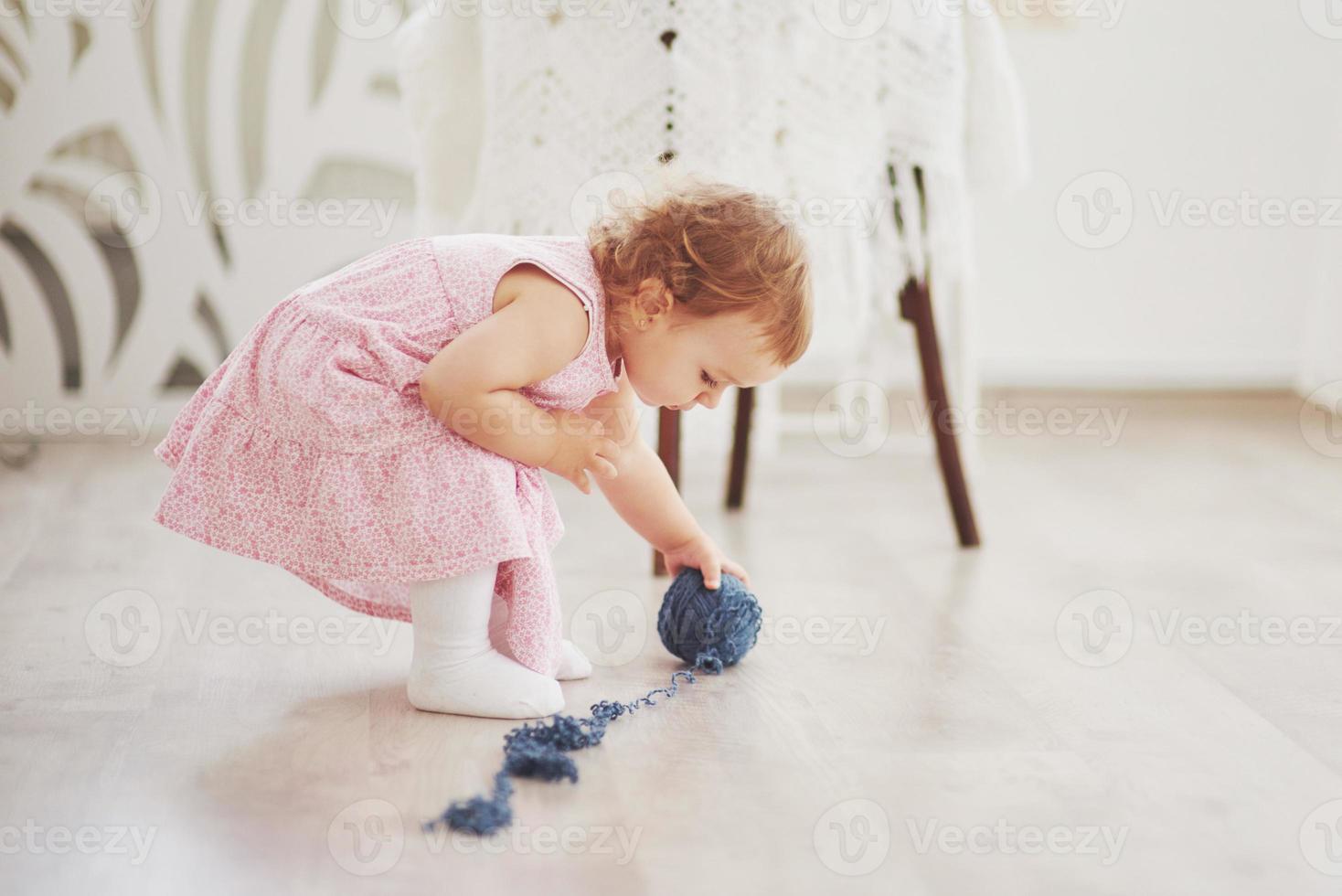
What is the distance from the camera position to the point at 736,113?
143 centimetres

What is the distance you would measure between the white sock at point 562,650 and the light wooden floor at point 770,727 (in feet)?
0.05

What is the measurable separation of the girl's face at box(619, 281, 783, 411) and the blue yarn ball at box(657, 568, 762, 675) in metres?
0.17

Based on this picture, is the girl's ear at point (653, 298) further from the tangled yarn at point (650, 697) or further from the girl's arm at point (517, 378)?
the tangled yarn at point (650, 697)

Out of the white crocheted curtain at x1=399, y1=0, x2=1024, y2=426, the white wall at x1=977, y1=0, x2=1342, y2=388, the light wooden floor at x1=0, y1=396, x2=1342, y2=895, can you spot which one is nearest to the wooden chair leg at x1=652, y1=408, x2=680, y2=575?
the light wooden floor at x1=0, y1=396, x2=1342, y2=895

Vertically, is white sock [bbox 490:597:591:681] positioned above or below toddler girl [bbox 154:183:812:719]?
below

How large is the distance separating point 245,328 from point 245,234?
0.15m

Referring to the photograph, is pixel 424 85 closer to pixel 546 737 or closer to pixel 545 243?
pixel 545 243

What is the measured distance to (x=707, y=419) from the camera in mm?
1782

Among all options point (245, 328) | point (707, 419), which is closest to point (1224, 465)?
point (707, 419)

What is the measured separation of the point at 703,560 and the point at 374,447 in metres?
0.32

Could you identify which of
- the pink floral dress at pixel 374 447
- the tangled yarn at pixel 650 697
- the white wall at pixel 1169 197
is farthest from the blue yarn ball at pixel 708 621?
the white wall at pixel 1169 197

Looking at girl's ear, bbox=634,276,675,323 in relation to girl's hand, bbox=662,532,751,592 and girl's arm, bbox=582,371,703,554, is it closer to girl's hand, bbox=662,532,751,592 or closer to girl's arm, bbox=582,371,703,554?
girl's arm, bbox=582,371,703,554

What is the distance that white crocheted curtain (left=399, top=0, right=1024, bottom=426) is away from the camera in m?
1.42

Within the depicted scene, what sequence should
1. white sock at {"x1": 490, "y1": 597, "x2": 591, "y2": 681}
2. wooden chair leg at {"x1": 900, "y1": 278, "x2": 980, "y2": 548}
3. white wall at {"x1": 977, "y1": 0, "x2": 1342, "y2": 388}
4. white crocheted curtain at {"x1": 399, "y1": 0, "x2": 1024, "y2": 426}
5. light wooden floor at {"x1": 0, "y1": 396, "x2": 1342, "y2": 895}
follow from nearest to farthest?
1. light wooden floor at {"x1": 0, "y1": 396, "x2": 1342, "y2": 895}
2. white sock at {"x1": 490, "y1": 597, "x2": 591, "y2": 681}
3. white crocheted curtain at {"x1": 399, "y1": 0, "x2": 1024, "y2": 426}
4. wooden chair leg at {"x1": 900, "y1": 278, "x2": 980, "y2": 548}
5. white wall at {"x1": 977, "y1": 0, "x2": 1342, "y2": 388}
